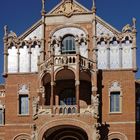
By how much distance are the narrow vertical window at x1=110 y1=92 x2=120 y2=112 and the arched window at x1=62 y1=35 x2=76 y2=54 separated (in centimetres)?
509

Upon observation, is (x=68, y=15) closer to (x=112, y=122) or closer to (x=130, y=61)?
(x=130, y=61)

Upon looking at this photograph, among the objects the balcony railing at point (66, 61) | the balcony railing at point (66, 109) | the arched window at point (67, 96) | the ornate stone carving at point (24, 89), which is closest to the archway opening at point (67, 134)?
the arched window at point (67, 96)

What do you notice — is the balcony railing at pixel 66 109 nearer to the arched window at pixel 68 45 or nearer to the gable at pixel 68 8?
the arched window at pixel 68 45

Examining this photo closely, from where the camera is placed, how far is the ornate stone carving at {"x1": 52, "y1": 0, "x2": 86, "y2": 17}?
166 feet

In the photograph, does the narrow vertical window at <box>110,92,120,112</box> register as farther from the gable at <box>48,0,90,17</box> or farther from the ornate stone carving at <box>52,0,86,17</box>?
the ornate stone carving at <box>52,0,86,17</box>

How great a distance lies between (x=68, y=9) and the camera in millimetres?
50844

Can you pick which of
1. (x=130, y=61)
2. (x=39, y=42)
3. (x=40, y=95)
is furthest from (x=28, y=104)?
(x=130, y=61)

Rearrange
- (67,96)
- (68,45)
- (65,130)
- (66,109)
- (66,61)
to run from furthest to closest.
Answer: (68,45) → (67,96) → (65,130) → (66,61) → (66,109)

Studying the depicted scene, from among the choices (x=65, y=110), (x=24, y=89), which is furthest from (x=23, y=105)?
(x=65, y=110)

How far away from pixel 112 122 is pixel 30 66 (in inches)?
344

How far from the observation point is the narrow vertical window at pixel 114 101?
1897 inches

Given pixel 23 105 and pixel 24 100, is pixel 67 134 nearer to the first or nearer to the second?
pixel 23 105

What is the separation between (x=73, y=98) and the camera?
4934 centimetres

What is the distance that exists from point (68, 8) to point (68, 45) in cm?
336
